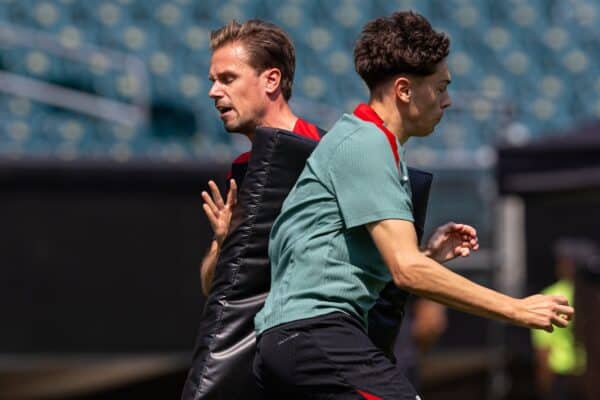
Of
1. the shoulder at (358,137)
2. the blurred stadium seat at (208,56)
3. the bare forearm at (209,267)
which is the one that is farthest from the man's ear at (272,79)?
the blurred stadium seat at (208,56)

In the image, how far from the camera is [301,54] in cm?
1220

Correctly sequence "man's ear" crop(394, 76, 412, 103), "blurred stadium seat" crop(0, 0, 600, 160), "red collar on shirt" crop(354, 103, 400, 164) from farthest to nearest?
"blurred stadium seat" crop(0, 0, 600, 160) → "man's ear" crop(394, 76, 412, 103) → "red collar on shirt" crop(354, 103, 400, 164)

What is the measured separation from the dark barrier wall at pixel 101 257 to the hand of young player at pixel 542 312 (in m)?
5.69

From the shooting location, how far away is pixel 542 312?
2.58 metres

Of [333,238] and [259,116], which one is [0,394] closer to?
[259,116]

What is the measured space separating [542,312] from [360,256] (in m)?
0.43

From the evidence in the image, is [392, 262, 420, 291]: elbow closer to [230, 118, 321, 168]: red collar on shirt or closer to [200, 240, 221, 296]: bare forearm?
[230, 118, 321, 168]: red collar on shirt

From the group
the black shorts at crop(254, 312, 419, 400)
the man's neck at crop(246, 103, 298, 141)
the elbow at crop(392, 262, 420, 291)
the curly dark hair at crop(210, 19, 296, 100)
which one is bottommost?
the black shorts at crop(254, 312, 419, 400)

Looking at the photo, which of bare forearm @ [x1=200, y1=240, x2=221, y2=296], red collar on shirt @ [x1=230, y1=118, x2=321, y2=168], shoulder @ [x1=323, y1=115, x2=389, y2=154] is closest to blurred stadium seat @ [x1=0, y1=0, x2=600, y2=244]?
bare forearm @ [x1=200, y1=240, x2=221, y2=296]

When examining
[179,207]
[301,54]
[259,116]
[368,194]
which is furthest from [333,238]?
[301,54]

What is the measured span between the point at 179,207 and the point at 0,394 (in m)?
1.81

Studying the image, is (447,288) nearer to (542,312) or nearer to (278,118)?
(542,312)

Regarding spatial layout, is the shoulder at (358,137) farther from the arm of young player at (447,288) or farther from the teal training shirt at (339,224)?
the arm of young player at (447,288)

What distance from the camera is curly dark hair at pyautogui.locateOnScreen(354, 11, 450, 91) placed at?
281 cm
